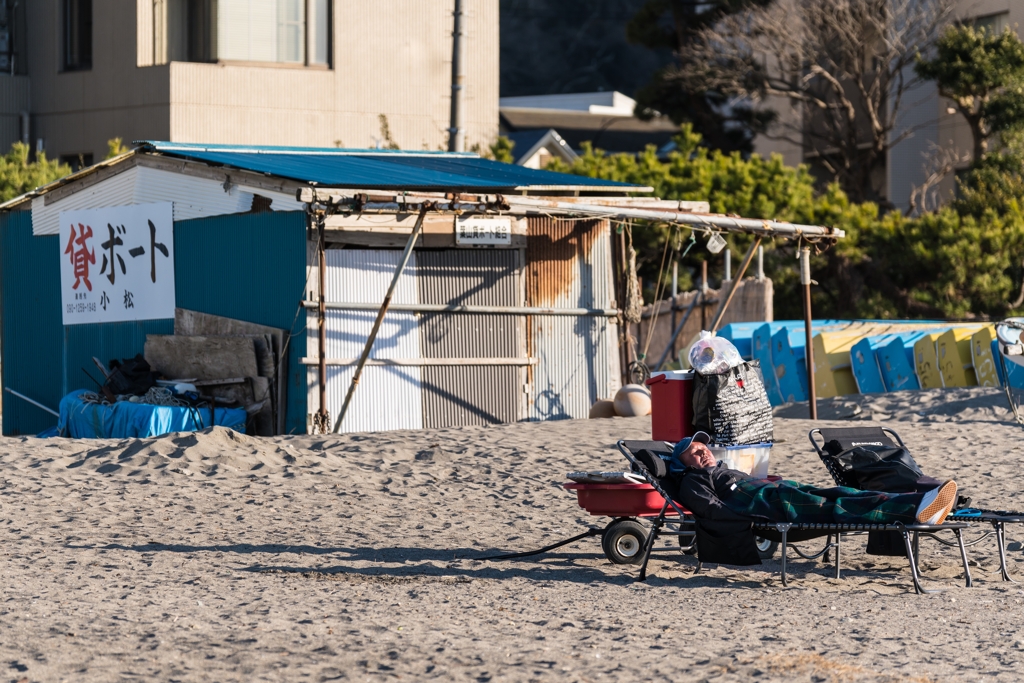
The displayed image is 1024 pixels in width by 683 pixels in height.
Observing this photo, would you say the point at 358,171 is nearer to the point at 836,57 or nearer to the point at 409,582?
the point at 409,582

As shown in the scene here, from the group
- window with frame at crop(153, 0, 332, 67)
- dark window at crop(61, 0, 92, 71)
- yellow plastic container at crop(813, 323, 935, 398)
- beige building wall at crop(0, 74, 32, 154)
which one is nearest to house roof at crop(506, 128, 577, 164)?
window with frame at crop(153, 0, 332, 67)

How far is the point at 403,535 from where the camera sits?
8945 millimetres

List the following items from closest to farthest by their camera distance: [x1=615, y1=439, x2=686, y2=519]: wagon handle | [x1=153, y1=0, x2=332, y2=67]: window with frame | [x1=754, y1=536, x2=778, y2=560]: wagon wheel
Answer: [x1=615, y1=439, x2=686, y2=519]: wagon handle, [x1=754, y1=536, x2=778, y2=560]: wagon wheel, [x1=153, y1=0, x2=332, y2=67]: window with frame

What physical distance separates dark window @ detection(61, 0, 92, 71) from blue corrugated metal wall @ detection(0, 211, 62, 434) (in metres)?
A: 12.7

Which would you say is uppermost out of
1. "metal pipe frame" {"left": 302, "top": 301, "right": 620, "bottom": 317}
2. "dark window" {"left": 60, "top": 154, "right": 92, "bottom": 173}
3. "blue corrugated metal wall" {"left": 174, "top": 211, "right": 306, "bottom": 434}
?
"dark window" {"left": 60, "top": 154, "right": 92, "bottom": 173}

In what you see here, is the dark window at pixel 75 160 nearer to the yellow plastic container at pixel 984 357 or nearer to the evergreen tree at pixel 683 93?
the evergreen tree at pixel 683 93

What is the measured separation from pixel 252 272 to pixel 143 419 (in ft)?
6.12

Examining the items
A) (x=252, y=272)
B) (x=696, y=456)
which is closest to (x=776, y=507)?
(x=696, y=456)

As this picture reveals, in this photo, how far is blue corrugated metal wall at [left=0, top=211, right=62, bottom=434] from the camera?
1686cm

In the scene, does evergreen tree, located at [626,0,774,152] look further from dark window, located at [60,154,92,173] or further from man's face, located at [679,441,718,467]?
man's face, located at [679,441,718,467]

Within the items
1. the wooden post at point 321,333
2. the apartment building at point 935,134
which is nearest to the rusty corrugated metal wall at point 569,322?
the wooden post at point 321,333

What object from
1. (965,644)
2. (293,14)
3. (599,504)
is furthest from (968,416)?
(293,14)

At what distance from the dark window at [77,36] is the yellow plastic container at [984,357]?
19531 mm

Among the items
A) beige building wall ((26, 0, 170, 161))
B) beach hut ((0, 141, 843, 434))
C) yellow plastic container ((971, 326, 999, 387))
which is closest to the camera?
beach hut ((0, 141, 843, 434))
